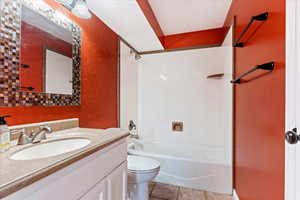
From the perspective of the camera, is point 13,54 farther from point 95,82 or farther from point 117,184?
point 117,184

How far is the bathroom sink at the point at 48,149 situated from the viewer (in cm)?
69

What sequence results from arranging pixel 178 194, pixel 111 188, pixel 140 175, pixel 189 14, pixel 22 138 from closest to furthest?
pixel 22 138, pixel 111 188, pixel 140 175, pixel 178 194, pixel 189 14

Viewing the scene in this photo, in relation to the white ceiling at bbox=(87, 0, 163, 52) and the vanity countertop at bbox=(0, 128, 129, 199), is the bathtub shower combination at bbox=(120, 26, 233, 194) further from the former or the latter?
the vanity countertop at bbox=(0, 128, 129, 199)

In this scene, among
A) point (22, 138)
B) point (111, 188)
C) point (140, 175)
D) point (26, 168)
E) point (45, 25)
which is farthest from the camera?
point (140, 175)

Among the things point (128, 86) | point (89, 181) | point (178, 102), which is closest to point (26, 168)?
point (89, 181)

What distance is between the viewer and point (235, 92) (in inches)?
62.3

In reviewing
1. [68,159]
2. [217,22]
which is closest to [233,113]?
[217,22]

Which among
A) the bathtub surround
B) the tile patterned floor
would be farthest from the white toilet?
the bathtub surround

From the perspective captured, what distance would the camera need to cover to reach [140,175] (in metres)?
1.32

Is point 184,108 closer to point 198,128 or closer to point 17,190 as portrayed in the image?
point 198,128

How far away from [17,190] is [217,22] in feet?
9.04
